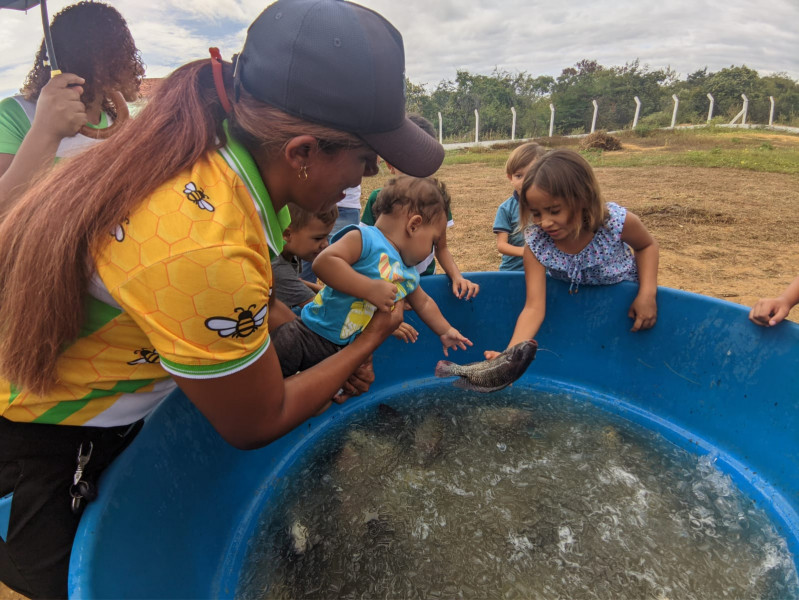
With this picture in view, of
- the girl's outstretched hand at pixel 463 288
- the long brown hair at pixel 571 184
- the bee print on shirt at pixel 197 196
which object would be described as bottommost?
the girl's outstretched hand at pixel 463 288

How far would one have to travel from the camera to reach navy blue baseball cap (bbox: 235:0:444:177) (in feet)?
2.90


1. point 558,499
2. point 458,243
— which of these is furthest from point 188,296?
point 458,243

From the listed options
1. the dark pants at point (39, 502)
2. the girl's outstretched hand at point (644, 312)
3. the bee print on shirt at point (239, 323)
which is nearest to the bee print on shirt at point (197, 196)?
the bee print on shirt at point (239, 323)

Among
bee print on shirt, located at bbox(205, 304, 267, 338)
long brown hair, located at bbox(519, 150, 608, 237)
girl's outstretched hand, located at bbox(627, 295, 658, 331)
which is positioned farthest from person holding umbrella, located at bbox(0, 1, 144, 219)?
girl's outstretched hand, located at bbox(627, 295, 658, 331)

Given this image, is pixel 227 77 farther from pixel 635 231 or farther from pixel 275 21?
pixel 635 231

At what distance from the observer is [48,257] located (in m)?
0.81

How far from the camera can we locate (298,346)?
185 centimetres

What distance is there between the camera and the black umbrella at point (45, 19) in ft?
5.72

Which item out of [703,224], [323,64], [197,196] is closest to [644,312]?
[323,64]

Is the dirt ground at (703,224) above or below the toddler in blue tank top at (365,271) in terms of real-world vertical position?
below

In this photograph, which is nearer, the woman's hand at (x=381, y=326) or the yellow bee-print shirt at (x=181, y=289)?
the yellow bee-print shirt at (x=181, y=289)

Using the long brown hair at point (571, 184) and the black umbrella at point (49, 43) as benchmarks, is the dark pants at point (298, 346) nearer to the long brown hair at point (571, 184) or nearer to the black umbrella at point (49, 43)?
the black umbrella at point (49, 43)

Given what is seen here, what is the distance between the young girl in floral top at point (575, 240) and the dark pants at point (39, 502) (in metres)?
1.55

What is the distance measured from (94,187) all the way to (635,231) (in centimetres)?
211
